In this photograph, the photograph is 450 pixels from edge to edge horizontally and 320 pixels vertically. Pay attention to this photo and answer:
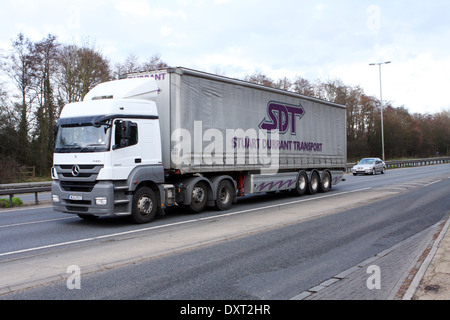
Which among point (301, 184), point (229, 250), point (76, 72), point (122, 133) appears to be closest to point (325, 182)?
point (301, 184)

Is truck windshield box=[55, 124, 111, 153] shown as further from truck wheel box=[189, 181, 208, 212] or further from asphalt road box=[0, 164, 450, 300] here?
truck wheel box=[189, 181, 208, 212]

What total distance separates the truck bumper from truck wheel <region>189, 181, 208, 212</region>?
291 cm

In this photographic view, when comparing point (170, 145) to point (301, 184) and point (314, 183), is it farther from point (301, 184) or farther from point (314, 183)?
point (314, 183)

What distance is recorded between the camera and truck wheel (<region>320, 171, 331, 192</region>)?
18641 millimetres

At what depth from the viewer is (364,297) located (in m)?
4.90

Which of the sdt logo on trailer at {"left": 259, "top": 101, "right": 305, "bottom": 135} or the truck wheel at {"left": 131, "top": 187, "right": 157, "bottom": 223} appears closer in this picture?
the truck wheel at {"left": 131, "top": 187, "right": 157, "bottom": 223}

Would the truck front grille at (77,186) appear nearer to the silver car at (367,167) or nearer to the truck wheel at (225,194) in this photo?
the truck wheel at (225,194)

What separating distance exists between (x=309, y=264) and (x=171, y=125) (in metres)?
6.21

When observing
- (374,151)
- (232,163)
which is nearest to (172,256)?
(232,163)

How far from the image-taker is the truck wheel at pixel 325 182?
18.6m

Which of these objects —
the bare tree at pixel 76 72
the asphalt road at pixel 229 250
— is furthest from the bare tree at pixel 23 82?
the asphalt road at pixel 229 250

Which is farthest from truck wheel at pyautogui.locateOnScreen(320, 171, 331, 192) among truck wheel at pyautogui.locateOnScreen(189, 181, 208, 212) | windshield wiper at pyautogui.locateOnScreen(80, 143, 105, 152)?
windshield wiper at pyautogui.locateOnScreen(80, 143, 105, 152)

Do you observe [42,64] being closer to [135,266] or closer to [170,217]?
[170,217]

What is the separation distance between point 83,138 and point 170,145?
7.72ft
